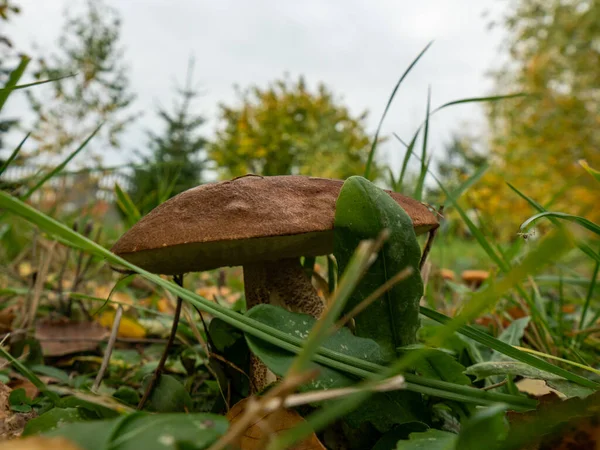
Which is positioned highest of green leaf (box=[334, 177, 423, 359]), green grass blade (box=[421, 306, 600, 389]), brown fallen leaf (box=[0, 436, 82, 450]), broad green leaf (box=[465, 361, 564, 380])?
green leaf (box=[334, 177, 423, 359])

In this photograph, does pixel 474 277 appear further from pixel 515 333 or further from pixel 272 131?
pixel 272 131

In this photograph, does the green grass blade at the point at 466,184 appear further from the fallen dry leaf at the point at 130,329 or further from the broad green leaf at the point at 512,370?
the fallen dry leaf at the point at 130,329

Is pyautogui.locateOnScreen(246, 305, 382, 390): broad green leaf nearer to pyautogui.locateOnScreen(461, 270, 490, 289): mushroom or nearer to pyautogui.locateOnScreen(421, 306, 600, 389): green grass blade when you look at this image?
pyautogui.locateOnScreen(421, 306, 600, 389): green grass blade

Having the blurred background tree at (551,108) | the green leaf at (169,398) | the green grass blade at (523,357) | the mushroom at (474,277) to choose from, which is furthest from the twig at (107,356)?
the blurred background tree at (551,108)

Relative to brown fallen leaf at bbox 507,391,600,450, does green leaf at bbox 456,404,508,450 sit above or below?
above

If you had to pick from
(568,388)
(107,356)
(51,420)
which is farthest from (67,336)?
(568,388)

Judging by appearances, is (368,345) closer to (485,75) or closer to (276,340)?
(276,340)

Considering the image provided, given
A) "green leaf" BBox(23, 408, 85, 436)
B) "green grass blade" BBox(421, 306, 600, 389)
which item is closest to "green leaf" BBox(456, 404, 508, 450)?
"green grass blade" BBox(421, 306, 600, 389)

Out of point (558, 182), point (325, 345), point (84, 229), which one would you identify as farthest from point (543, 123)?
point (325, 345)
